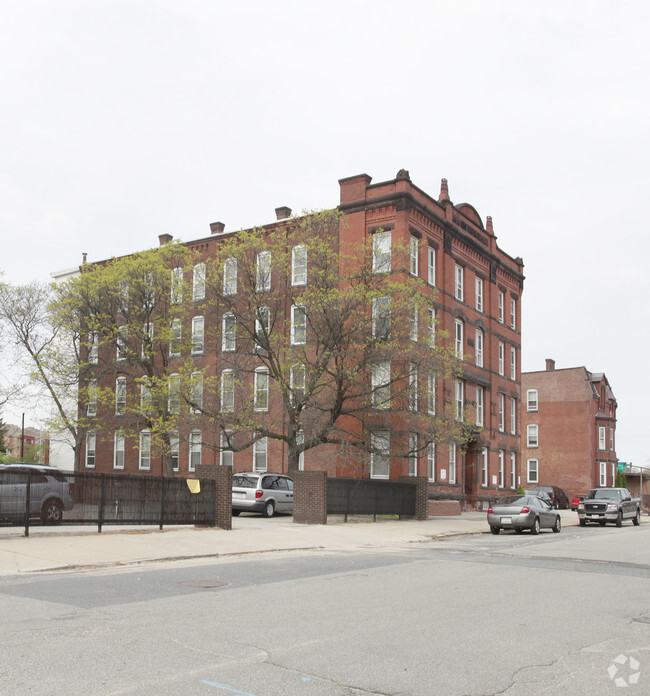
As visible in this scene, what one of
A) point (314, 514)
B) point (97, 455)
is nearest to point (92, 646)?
point (314, 514)

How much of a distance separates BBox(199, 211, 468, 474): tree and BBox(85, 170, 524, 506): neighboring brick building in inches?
92.2

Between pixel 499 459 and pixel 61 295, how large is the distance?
26.7m

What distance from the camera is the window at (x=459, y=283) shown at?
134ft

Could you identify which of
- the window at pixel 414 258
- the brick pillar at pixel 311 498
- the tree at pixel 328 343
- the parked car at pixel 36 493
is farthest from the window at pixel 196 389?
the parked car at pixel 36 493

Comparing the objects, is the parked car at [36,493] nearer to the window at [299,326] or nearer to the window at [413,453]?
the window at [299,326]

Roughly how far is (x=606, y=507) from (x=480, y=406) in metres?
11.8

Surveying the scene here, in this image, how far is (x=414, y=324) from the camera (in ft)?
100

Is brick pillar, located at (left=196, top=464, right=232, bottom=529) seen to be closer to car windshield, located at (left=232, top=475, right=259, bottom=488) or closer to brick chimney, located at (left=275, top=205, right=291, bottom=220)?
car windshield, located at (left=232, top=475, right=259, bottom=488)

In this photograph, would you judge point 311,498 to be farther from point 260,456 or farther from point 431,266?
point 431,266

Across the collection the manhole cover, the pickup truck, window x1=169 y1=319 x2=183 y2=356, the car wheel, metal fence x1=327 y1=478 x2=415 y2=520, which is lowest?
the pickup truck

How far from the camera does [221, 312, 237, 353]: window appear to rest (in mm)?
32625

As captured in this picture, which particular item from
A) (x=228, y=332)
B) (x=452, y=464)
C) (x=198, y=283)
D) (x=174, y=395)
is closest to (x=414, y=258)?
(x=228, y=332)

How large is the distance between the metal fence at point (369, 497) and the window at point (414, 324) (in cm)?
592

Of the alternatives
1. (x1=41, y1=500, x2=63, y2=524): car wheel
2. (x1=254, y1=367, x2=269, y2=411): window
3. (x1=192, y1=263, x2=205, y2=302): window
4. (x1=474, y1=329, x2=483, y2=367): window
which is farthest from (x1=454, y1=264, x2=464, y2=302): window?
(x1=41, y1=500, x2=63, y2=524): car wheel
